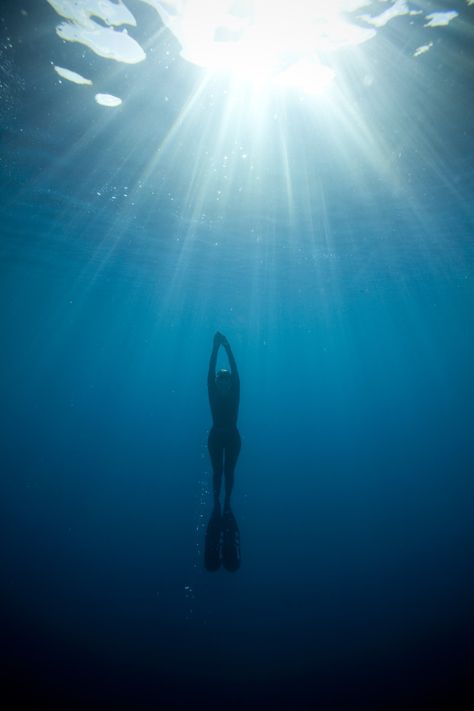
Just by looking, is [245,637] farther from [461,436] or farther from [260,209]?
[461,436]

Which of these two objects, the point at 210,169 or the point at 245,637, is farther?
the point at 210,169

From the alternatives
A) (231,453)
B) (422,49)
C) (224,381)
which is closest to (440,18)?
(422,49)

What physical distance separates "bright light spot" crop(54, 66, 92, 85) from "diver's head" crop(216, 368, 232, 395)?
24.1ft

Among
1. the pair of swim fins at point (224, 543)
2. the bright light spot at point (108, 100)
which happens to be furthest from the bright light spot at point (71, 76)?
the pair of swim fins at point (224, 543)

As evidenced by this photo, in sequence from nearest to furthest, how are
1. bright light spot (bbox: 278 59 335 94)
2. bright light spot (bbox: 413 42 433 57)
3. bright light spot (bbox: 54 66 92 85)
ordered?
Answer: bright light spot (bbox: 413 42 433 57) → bright light spot (bbox: 278 59 335 94) → bright light spot (bbox: 54 66 92 85)

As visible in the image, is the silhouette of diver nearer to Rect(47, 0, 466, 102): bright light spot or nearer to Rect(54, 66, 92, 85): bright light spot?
Rect(47, 0, 466, 102): bright light spot

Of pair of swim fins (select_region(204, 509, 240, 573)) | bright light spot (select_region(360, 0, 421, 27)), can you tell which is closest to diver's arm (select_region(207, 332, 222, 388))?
pair of swim fins (select_region(204, 509, 240, 573))

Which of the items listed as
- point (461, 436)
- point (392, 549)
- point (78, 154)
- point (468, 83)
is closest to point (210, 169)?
point (78, 154)

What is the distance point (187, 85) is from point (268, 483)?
21934 mm

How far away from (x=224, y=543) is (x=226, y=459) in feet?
4.94

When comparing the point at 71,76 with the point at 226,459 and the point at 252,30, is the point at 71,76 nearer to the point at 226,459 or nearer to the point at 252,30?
the point at 252,30

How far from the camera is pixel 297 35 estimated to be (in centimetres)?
634

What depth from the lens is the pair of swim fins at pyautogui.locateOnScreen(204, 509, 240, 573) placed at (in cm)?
612

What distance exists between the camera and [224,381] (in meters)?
6.46
